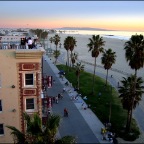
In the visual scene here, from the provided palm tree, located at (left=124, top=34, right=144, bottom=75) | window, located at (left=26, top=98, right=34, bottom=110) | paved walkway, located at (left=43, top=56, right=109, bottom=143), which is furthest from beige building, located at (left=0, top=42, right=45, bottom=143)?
palm tree, located at (left=124, top=34, right=144, bottom=75)

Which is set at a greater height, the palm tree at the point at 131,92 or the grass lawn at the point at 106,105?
the palm tree at the point at 131,92

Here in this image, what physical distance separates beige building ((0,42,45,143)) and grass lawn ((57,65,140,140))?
1388 centimetres

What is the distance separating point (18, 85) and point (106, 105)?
76.3ft

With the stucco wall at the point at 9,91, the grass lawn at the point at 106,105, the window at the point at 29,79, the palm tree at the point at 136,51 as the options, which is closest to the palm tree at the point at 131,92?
the palm tree at the point at 136,51

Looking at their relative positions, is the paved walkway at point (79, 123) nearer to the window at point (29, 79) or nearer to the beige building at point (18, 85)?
the beige building at point (18, 85)

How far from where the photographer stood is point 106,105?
44375 millimetres

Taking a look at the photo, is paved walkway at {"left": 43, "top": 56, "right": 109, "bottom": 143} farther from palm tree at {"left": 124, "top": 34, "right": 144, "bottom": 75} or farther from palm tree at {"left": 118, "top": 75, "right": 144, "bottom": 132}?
palm tree at {"left": 124, "top": 34, "right": 144, "bottom": 75}

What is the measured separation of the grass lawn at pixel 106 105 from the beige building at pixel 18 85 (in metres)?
13.9

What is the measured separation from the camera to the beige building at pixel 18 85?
23328mm

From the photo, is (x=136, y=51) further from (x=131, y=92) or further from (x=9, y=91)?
(x=9, y=91)

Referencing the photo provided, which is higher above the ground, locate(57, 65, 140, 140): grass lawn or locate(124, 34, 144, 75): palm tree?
locate(124, 34, 144, 75): palm tree

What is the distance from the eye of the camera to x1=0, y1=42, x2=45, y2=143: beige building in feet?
76.5

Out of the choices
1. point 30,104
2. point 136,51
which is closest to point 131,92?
point 136,51

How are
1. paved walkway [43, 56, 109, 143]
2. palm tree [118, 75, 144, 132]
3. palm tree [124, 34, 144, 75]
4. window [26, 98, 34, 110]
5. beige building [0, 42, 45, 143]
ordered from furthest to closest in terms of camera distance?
palm tree [118, 75, 144, 132] < paved walkway [43, 56, 109, 143] < palm tree [124, 34, 144, 75] < window [26, 98, 34, 110] < beige building [0, 42, 45, 143]
